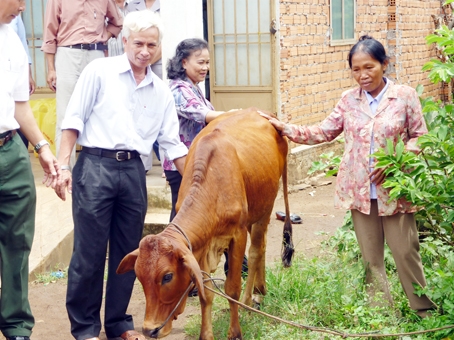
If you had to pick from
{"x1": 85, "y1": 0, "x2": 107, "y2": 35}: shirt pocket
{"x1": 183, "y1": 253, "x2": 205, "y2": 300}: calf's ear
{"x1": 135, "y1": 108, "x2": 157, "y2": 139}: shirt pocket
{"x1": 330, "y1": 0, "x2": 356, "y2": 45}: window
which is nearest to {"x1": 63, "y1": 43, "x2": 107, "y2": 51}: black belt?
{"x1": 85, "y1": 0, "x2": 107, "y2": 35}: shirt pocket

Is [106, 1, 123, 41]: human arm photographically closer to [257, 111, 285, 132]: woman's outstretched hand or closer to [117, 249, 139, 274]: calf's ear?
[257, 111, 285, 132]: woman's outstretched hand

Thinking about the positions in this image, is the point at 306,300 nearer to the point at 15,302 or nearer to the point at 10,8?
the point at 15,302

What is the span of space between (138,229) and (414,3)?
35.9 feet

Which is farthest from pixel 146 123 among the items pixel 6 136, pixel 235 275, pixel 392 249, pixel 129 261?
pixel 392 249

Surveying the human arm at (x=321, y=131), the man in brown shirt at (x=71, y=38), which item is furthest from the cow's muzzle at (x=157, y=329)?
the man in brown shirt at (x=71, y=38)

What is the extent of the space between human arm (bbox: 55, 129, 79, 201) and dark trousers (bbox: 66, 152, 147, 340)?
0.17 metres

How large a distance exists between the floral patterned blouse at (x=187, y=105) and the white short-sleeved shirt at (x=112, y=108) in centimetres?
80

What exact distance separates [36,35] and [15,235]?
22.0ft

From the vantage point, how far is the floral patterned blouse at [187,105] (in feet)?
20.9

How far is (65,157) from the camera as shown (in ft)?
17.3

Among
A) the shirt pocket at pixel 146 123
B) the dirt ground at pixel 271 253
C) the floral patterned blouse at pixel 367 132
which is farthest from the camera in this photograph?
the dirt ground at pixel 271 253

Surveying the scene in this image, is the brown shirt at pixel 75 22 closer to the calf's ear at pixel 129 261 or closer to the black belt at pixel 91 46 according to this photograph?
the black belt at pixel 91 46

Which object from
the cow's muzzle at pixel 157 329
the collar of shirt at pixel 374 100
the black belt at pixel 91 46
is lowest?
the cow's muzzle at pixel 157 329

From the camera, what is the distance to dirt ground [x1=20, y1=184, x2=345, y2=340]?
245 inches
